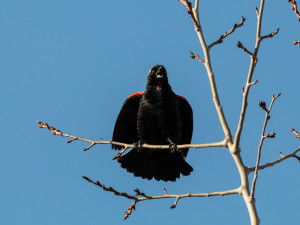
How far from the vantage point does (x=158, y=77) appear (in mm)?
7004

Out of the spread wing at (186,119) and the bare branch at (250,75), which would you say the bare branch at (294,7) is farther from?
the spread wing at (186,119)

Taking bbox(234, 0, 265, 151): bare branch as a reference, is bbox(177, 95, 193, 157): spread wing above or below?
above

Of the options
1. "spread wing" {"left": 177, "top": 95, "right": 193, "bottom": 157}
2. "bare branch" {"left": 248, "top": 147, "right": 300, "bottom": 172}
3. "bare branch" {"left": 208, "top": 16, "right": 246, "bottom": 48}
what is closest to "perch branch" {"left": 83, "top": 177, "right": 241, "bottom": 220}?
"bare branch" {"left": 248, "top": 147, "right": 300, "bottom": 172}

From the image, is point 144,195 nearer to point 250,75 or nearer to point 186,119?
point 250,75

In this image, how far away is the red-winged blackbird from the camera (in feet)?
22.6

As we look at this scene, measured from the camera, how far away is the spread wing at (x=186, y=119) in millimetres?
7426

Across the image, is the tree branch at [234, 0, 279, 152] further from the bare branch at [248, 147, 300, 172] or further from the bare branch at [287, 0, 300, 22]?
the bare branch at [287, 0, 300, 22]

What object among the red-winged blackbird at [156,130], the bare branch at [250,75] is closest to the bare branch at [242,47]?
the bare branch at [250,75]

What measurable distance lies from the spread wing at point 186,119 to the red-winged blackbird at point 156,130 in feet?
0.15

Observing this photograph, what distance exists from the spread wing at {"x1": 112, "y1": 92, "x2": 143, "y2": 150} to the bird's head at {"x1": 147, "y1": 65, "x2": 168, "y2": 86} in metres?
0.36

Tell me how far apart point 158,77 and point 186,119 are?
0.90 m

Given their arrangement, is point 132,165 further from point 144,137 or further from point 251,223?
point 251,223

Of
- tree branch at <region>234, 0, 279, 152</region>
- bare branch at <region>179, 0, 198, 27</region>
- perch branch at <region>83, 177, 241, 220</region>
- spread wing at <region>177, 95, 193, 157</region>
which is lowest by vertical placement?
perch branch at <region>83, 177, 241, 220</region>

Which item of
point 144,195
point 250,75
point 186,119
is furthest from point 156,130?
point 250,75
